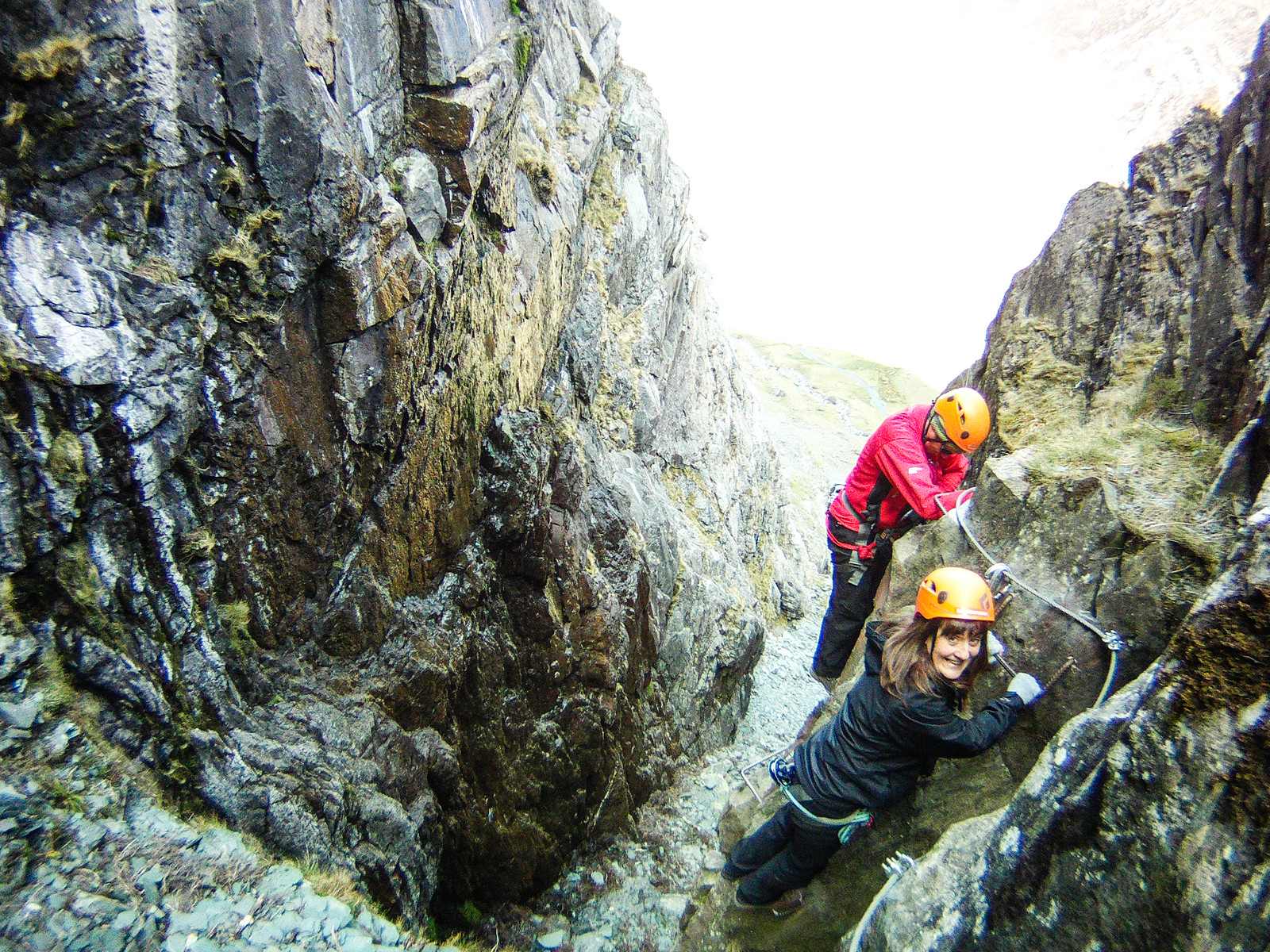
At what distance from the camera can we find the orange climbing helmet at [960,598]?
4.95m

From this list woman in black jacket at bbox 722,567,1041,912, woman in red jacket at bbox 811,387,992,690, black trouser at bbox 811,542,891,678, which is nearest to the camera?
woman in black jacket at bbox 722,567,1041,912

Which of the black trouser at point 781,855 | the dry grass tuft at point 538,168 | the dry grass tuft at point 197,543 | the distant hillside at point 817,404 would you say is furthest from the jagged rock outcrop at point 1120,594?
the distant hillside at point 817,404

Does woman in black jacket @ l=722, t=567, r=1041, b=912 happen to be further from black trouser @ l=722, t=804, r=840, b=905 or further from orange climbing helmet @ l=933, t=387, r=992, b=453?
orange climbing helmet @ l=933, t=387, r=992, b=453

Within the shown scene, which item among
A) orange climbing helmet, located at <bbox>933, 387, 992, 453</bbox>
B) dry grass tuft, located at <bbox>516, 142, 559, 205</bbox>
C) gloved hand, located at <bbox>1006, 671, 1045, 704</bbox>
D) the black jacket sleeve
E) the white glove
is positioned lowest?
the black jacket sleeve

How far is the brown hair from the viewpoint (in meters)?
5.02

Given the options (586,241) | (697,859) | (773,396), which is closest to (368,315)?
A: (586,241)

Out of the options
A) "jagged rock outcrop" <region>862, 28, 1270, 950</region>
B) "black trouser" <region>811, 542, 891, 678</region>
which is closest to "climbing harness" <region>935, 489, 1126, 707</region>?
"jagged rock outcrop" <region>862, 28, 1270, 950</region>

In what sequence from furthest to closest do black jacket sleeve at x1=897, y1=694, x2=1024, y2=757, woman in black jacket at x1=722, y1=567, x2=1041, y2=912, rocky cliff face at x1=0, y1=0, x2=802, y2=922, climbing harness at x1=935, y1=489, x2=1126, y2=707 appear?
1. woman in black jacket at x1=722, y1=567, x2=1041, y2=912
2. black jacket sleeve at x1=897, y1=694, x2=1024, y2=757
3. climbing harness at x1=935, y1=489, x2=1126, y2=707
4. rocky cliff face at x1=0, y1=0, x2=802, y2=922

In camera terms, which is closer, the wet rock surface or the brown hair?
the wet rock surface

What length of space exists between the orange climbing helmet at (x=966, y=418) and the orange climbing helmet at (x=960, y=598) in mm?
1947

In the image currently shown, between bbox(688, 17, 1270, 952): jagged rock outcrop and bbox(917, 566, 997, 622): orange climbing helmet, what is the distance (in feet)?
2.74

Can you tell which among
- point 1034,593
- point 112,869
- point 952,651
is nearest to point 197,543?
point 112,869

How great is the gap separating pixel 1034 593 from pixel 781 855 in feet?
12.5

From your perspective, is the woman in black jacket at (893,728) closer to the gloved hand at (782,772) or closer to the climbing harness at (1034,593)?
the gloved hand at (782,772)
